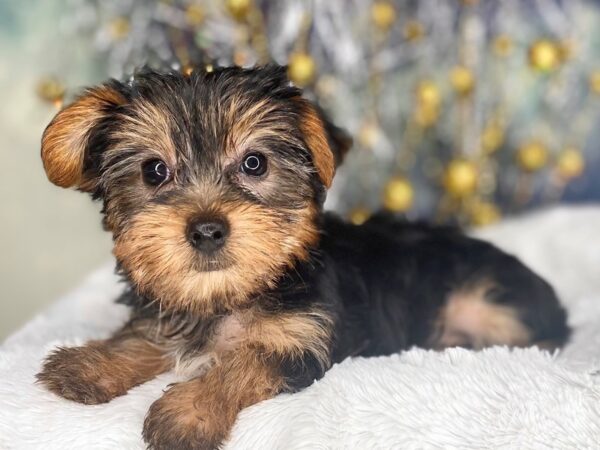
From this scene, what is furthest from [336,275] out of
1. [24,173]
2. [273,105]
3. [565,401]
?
[24,173]

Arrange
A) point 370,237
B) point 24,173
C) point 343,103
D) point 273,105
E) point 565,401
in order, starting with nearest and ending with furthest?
point 565,401
point 273,105
point 370,237
point 343,103
point 24,173

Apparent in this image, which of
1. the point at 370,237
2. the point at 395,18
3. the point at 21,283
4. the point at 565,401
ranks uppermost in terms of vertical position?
the point at 395,18

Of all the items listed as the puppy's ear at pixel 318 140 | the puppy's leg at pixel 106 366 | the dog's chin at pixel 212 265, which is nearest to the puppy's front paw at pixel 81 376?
the puppy's leg at pixel 106 366

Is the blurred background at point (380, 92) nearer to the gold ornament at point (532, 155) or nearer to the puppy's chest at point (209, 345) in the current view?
the gold ornament at point (532, 155)

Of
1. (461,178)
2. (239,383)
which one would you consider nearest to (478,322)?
(239,383)

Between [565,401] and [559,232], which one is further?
[559,232]

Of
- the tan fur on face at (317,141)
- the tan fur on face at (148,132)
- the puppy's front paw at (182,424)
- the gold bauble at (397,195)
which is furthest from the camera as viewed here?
the gold bauble at (397,195)

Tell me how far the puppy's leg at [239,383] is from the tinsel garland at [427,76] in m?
2.15

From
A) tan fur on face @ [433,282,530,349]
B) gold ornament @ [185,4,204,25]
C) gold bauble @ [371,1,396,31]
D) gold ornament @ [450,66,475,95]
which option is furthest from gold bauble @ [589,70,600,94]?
gold ornament @ [185,4,204,25]

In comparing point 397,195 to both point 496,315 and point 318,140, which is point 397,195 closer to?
point 496,315

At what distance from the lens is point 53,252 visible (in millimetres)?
5805

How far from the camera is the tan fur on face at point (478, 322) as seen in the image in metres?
3.48

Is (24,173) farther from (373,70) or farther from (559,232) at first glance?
(559,232)

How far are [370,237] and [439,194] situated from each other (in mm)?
2564
